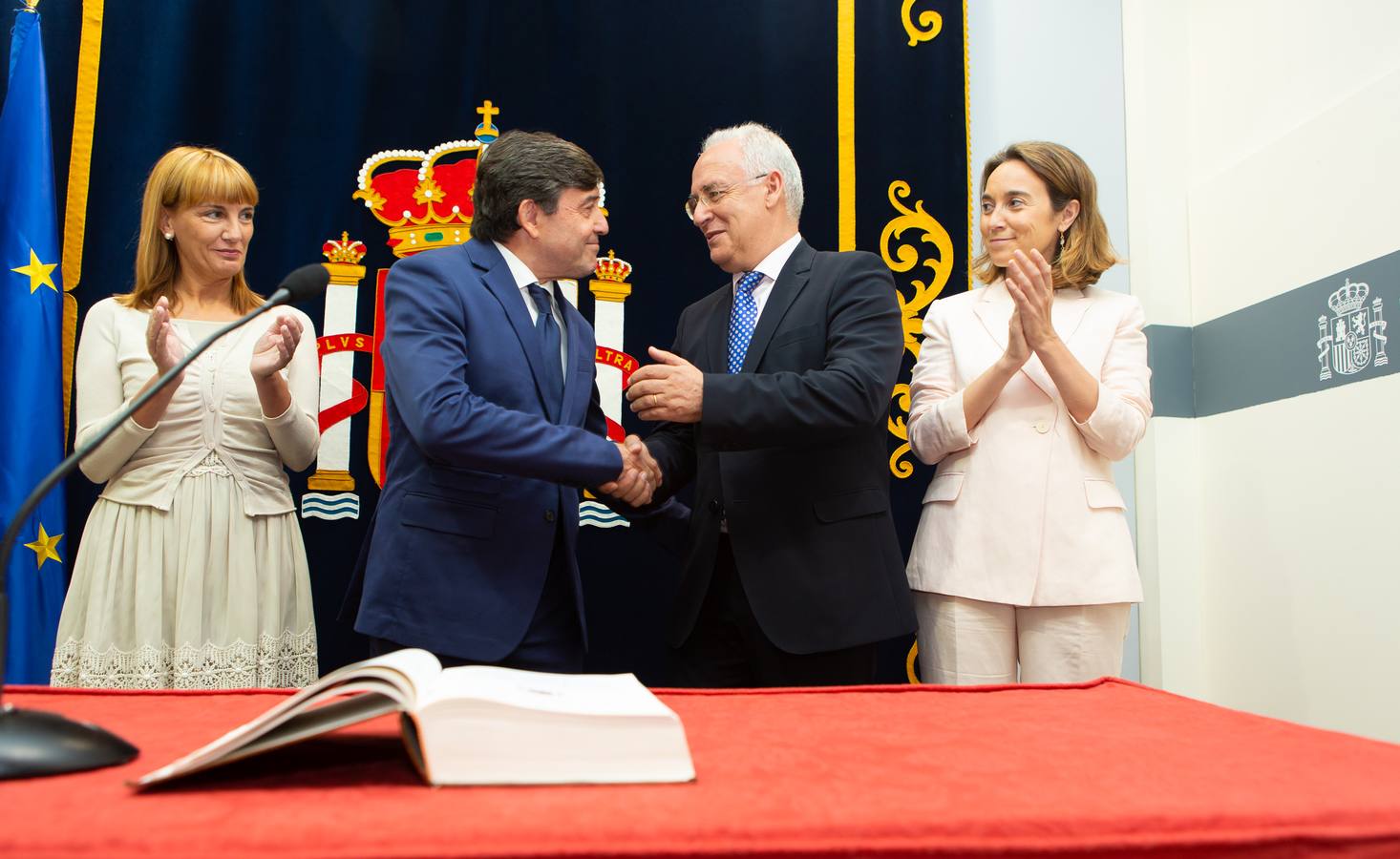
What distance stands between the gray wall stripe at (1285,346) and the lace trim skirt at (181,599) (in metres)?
2.60

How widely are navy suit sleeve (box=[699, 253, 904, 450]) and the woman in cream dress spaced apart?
95 centimetres

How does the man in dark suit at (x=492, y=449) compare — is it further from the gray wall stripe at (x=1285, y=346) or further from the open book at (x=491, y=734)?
the gray wall stripe at (x=1285, y=346)

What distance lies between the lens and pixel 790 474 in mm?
2250

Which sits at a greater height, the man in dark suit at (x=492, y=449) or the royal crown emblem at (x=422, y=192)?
the royal crown emblem at (x=422, y=192)

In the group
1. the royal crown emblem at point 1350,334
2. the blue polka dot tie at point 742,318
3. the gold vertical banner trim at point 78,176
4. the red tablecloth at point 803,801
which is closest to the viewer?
the red tablecloth at point 803,801

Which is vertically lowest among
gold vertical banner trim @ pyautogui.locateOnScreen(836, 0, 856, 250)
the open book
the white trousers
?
the white trousers

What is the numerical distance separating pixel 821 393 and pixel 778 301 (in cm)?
33

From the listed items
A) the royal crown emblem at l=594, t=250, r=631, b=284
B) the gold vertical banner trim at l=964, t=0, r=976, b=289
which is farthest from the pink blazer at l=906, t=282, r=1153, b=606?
the royal crown emblem at l=594, t=250, r=631, b=284

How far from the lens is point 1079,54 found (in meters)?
3.61

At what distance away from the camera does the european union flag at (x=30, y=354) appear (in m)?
2.83

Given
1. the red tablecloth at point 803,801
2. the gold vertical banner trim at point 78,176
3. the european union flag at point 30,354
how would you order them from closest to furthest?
the red tablecloth at point 803,801 < the european union flag at point 30,354 < the gold vertical banner trim at point 78,176

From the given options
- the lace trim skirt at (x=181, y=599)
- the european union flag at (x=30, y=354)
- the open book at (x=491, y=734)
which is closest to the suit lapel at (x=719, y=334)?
the lace trim skirt at (x=181, y=599)

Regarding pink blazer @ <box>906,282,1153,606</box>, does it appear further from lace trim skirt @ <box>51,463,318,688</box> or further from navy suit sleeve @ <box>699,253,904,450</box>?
lace trim skirt @ <box>51,463,318,688</box>

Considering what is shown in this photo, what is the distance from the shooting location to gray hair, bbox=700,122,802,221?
2.56m
